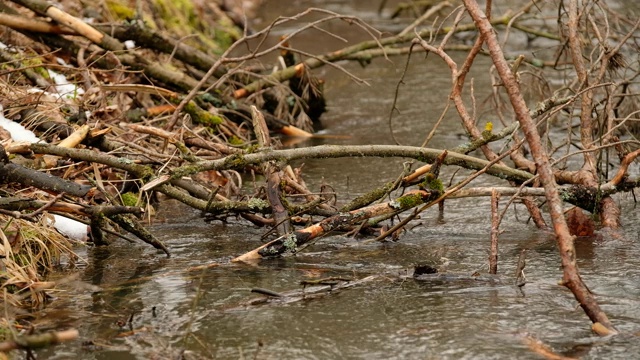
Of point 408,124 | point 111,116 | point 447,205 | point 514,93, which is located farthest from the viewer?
point 408,124

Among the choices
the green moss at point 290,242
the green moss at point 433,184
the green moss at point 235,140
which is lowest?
the green moss at point 290,242

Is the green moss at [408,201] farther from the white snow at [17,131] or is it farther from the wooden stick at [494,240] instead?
the white snow at [17,131]

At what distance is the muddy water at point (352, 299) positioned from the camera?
3688 millimetres

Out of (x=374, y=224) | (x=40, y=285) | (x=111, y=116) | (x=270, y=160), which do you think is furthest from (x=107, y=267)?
(x=111, y=116)

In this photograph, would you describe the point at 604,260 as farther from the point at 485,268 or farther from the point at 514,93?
the point at 514,93

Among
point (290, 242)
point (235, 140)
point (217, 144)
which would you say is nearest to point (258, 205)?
point (290, 242)

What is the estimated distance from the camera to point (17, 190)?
16.8 feet

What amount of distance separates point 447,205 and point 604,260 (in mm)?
1414

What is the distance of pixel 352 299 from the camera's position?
423cm

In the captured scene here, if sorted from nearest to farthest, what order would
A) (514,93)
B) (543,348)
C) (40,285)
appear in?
(543,348), (514,93), (40,285)

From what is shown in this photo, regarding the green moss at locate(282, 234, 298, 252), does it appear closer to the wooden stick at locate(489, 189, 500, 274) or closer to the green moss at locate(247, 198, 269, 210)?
the green moss at locate(247, 198, 269, 210)

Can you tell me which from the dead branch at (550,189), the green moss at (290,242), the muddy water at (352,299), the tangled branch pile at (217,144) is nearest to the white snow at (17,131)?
the tangled branch pile at (217,144)

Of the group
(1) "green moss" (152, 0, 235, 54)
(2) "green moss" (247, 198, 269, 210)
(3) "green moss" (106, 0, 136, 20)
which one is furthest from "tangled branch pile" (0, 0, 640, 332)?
(1) "green moss" (152, 0, 235, 54)

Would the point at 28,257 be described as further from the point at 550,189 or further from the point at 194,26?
the point at 194,26
